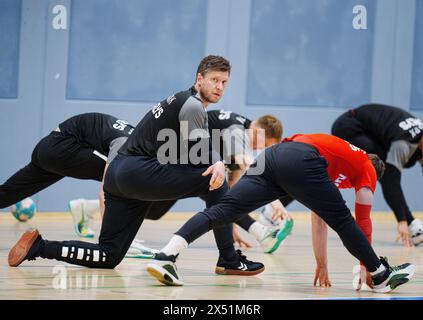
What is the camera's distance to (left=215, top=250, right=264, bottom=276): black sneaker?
5.90m

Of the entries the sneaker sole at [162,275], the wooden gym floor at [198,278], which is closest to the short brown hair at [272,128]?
the wooden gym floor at [198,278]

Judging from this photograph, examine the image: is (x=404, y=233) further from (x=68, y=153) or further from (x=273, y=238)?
(x=68, y=153)

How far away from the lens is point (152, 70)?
968cm

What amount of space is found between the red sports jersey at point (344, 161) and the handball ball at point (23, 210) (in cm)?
402

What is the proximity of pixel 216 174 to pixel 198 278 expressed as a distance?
77cm

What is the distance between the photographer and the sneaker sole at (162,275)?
196 inches

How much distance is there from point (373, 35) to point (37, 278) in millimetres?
6391

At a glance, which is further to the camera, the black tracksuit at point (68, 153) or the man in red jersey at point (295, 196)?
the black tracksuit at point (68, 153)

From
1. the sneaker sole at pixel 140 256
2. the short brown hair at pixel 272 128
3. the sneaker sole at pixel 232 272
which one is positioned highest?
the short brown hair at pixel 272 128

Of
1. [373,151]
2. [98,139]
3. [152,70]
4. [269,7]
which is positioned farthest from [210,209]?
[269,7]

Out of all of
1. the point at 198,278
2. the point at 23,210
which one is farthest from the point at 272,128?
the point at 23,210

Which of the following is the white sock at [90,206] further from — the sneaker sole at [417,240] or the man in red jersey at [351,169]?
the man in red jersey at [351,169]

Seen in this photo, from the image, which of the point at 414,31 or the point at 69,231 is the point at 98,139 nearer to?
the point at 69,231
